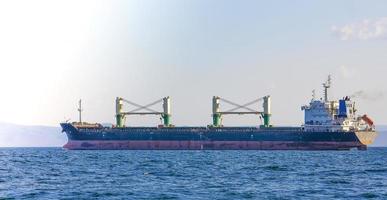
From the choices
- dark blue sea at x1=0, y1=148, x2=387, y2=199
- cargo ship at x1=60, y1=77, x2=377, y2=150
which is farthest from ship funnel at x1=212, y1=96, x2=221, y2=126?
dark blue sea at x1=0, y1=148, x2=387, y2=199

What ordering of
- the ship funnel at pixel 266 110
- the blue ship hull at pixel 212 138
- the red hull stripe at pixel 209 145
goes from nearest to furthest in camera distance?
the blue ship hull at pixel 212 138 → the red hull stripe at pixel 209 145 → the ship funnel at pixel 266 110

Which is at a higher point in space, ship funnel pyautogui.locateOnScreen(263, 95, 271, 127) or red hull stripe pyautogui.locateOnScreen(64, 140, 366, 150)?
ship funnel pyautogui.locateOnScreen(263, 95, 271, 127)

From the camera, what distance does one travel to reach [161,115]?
16938 centimetres

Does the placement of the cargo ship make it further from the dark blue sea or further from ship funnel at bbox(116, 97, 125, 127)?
the dark blue sea

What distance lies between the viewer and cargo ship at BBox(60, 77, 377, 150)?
14362 centimetres

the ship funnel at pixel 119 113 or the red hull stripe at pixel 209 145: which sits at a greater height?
the ship funnel at pixel 119 113

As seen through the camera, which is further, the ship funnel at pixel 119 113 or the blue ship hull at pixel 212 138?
the ship funnel at pixel 119 113

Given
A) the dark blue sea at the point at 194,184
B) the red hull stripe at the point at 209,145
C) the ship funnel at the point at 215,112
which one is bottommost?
the dark blue sea at the point at 194,184

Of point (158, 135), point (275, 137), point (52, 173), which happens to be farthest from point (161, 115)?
point (52, 173)

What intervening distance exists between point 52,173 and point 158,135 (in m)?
86.0

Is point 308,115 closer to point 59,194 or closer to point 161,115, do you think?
point 161,115

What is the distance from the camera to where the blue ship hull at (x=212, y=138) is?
470 feet

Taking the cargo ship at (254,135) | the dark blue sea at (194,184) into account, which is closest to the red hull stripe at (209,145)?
the cargo ship at (254,135)

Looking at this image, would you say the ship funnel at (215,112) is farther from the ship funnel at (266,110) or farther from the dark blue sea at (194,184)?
the dark blue sea at (194,184)
